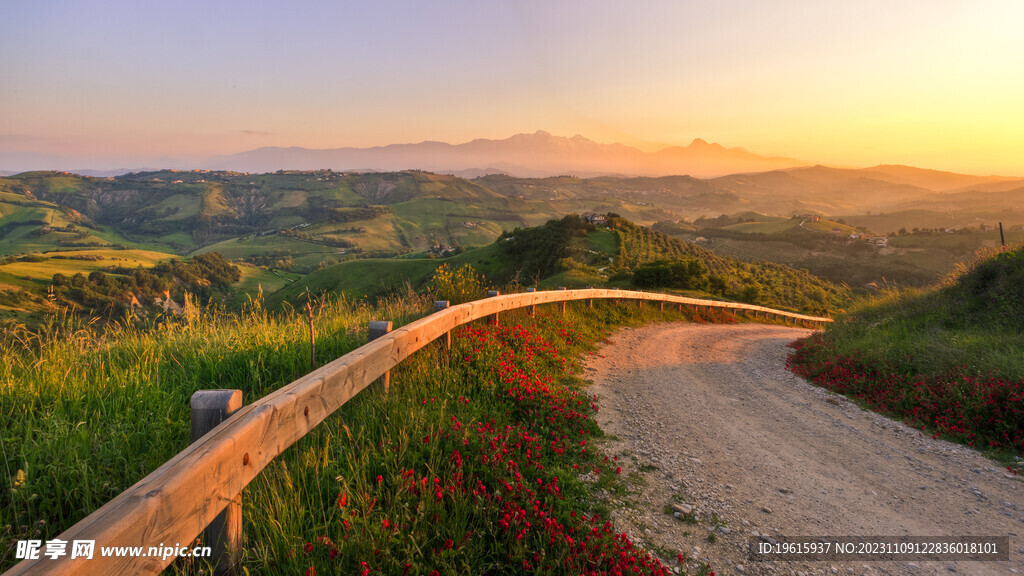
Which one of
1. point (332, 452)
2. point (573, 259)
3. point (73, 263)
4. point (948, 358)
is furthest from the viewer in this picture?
point (73, 263)

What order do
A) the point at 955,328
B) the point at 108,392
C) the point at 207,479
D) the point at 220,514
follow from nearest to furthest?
1. the point at 207,479
2. the point at 220,514
3. the point at 108,392
4. the point at 955,328

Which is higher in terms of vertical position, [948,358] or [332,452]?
[332,452]

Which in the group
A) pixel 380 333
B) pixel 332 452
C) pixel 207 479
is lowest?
pixel 332 452

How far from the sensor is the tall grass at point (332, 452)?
2.70 meters

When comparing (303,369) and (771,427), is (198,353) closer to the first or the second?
(303,369)

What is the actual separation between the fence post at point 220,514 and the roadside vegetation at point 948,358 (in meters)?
A: 8.35

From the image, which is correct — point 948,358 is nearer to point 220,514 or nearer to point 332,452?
point 332,452

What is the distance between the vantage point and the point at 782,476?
16.0 feet

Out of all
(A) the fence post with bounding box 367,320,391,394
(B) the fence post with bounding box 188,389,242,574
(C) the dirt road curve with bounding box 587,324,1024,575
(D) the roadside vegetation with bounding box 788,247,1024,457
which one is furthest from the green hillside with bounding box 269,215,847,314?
(B) the fence post with bounding box 188,389,242,574

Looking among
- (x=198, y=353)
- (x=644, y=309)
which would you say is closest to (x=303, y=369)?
(x=198, y=353)

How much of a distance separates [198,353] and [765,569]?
599 centimetres

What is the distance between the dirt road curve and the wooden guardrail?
2717 mm

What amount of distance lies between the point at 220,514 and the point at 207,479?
512 mm

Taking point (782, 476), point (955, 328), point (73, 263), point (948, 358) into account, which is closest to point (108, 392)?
point (782, 476)
